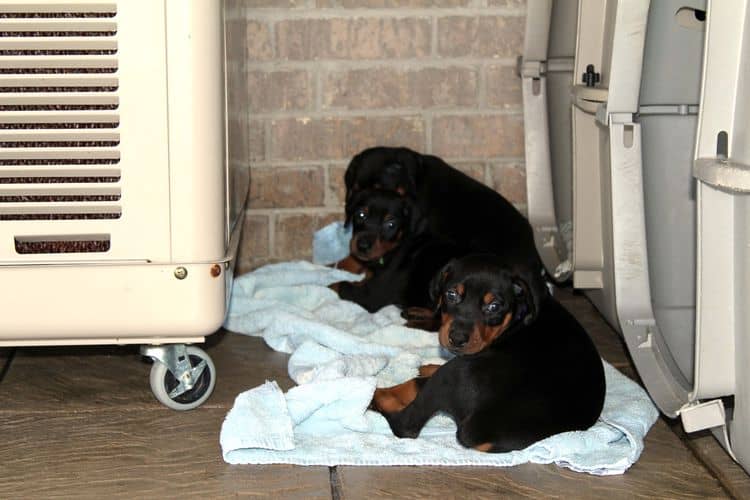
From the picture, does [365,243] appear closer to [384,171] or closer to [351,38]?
[384,171]

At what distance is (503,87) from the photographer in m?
4.34

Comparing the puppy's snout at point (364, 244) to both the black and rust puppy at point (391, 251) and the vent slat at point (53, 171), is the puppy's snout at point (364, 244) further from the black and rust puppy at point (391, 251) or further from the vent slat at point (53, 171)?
the vent slat at point (53, 171)

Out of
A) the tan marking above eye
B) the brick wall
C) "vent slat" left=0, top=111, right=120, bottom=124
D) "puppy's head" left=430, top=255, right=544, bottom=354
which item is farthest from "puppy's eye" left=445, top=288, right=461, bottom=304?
the brick wall

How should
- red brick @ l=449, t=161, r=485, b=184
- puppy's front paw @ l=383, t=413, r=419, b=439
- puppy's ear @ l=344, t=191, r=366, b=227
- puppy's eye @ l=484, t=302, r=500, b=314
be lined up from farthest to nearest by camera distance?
red brick @ l=449, t=161, r=485, b=184 < puppy's ear @ l=344, t=191, r=366, b=227 < puppy's eye @ l=484, t=302, r=500, b=314 < puppy's front paw @ l=383, t=413, r=419, b=439

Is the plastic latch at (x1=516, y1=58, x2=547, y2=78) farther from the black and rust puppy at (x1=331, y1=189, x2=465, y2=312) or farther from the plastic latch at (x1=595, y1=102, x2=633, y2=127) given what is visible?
the plastic latch at (x1=595, y1=102, x2=633, y2=127)

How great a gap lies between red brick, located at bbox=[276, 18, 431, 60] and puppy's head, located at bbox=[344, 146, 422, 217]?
45cm

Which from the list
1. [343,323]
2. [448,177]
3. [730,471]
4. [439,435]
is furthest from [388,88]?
[730,471]

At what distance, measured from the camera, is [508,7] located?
4.27 m

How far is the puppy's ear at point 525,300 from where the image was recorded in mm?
2812

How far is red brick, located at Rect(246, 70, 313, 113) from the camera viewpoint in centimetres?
423

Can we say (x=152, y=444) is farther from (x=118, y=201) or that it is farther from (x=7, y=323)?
(x=118, y=201)

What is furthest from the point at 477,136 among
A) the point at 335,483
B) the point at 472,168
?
the point at 335,483

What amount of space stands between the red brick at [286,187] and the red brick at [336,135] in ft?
0.20

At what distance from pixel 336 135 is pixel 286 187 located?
0.96 feet
